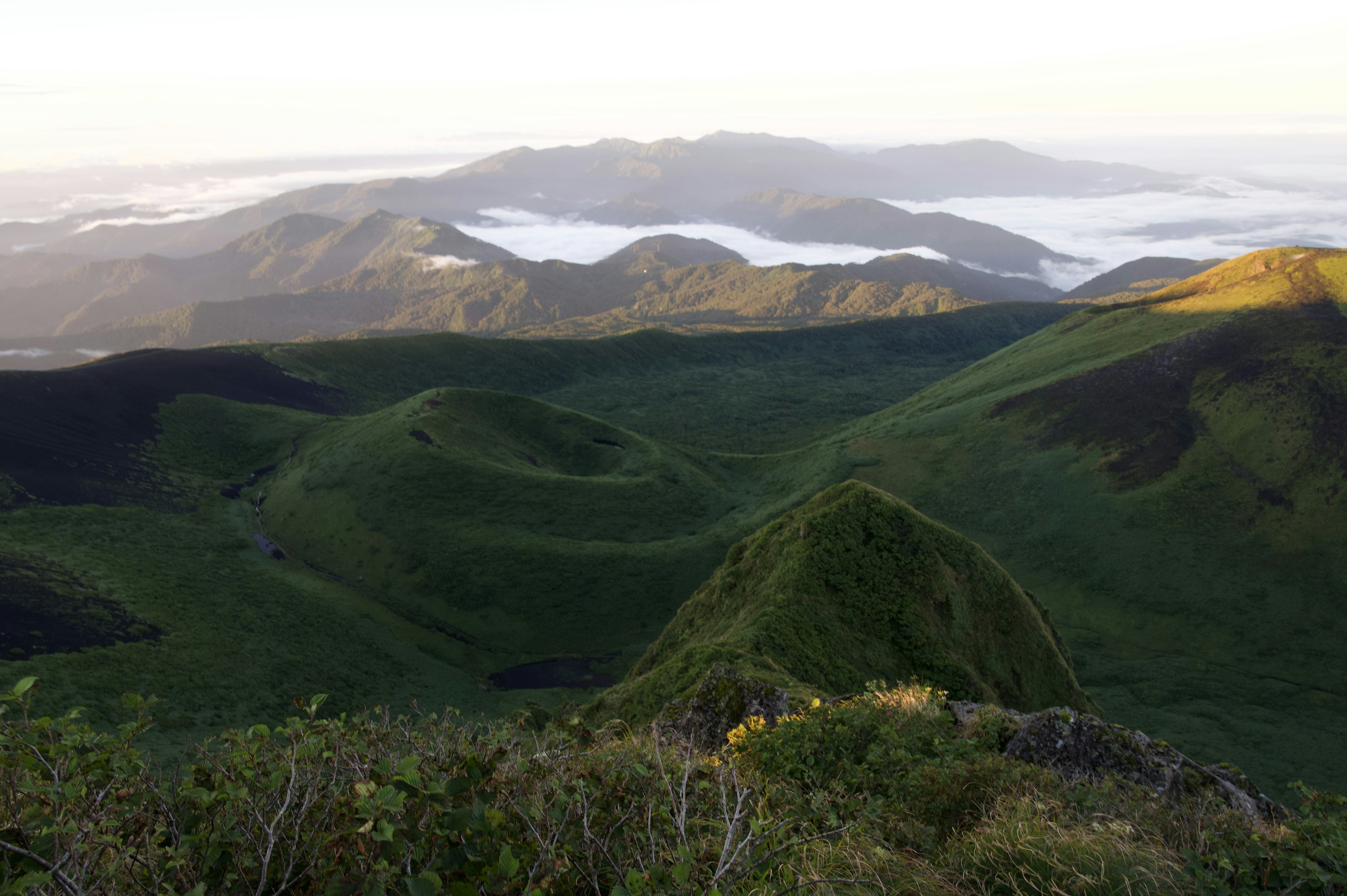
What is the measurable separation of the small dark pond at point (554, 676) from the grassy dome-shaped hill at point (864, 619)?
25675 mm

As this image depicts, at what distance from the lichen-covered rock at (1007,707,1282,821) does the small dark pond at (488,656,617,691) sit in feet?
144

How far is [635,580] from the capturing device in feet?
216

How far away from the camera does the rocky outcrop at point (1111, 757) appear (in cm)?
1330

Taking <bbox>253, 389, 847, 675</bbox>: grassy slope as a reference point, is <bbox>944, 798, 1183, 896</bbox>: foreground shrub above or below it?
above

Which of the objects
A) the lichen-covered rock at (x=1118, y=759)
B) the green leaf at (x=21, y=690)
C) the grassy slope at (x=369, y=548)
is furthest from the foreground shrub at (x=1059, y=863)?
the grassy slope at (x=369, y=548)

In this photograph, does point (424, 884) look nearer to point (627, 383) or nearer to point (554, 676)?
point (554, 676)

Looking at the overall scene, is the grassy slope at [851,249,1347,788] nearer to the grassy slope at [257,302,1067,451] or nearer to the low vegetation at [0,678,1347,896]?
the low vegetation at [0,678,1347,896]

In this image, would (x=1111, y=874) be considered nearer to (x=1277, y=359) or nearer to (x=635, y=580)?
(x=635, y=580)

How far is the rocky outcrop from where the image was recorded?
43.6 ft

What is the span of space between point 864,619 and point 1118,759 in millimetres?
12942

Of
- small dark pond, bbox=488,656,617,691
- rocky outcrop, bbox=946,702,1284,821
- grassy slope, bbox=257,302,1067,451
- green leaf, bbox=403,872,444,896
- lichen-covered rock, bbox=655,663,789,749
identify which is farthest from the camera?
grassy slope, bbox=257,302,1067,451

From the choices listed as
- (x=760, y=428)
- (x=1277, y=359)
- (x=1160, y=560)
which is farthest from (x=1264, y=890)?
(x=760, y=428)

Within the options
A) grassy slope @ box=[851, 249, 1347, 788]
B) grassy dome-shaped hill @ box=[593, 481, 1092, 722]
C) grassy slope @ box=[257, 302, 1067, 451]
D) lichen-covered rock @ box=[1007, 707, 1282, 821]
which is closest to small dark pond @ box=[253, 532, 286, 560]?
grassy dome-shaped hill @ box=[593, 481, 1092, 722]

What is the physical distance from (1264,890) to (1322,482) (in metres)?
79.4
